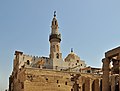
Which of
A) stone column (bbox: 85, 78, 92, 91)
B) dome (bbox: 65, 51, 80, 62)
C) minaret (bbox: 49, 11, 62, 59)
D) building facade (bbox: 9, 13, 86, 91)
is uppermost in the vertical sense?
minaret (bbox: 49, 11, 62, 59)

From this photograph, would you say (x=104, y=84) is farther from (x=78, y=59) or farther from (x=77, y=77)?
(x=78, y=59)

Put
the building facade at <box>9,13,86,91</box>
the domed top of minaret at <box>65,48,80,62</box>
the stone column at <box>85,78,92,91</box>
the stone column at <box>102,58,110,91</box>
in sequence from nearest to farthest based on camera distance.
Result: 1. the stone column at <box>102,58,110,91</box>
2. the building facade at <box>9,13,86,91</box>
3. the stone column at <box>85,78,92,91</box>
4. the domed top of minaret at <box>65,48,80,62</box>

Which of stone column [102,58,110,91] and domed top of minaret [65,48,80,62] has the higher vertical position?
domed top of minaret [65,48,80,62]

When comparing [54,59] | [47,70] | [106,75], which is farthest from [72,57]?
[106,75]

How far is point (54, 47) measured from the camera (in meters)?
55.5

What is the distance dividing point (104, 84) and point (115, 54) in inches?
137

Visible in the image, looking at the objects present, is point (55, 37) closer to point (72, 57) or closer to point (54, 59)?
point (54, 59)

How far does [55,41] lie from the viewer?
183 ft

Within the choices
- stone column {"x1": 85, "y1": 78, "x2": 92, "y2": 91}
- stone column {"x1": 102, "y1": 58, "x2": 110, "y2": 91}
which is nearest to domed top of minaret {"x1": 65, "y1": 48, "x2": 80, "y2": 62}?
stone column {"x1": 85, "y1": 78, "x2": 92, "y2": 91}

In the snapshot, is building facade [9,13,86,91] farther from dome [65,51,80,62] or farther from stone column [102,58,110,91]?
stone column [102,58,110,91]

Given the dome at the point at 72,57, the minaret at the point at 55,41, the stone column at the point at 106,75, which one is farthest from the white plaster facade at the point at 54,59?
the stone column at the point at 106,75

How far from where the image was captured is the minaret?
182ft

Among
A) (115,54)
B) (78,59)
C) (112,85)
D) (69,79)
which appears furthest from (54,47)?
(115,54)

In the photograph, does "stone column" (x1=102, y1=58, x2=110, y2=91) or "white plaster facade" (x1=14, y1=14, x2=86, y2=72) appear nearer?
"stone column" (x1=102, y1=58, x2=110, y2=91)
